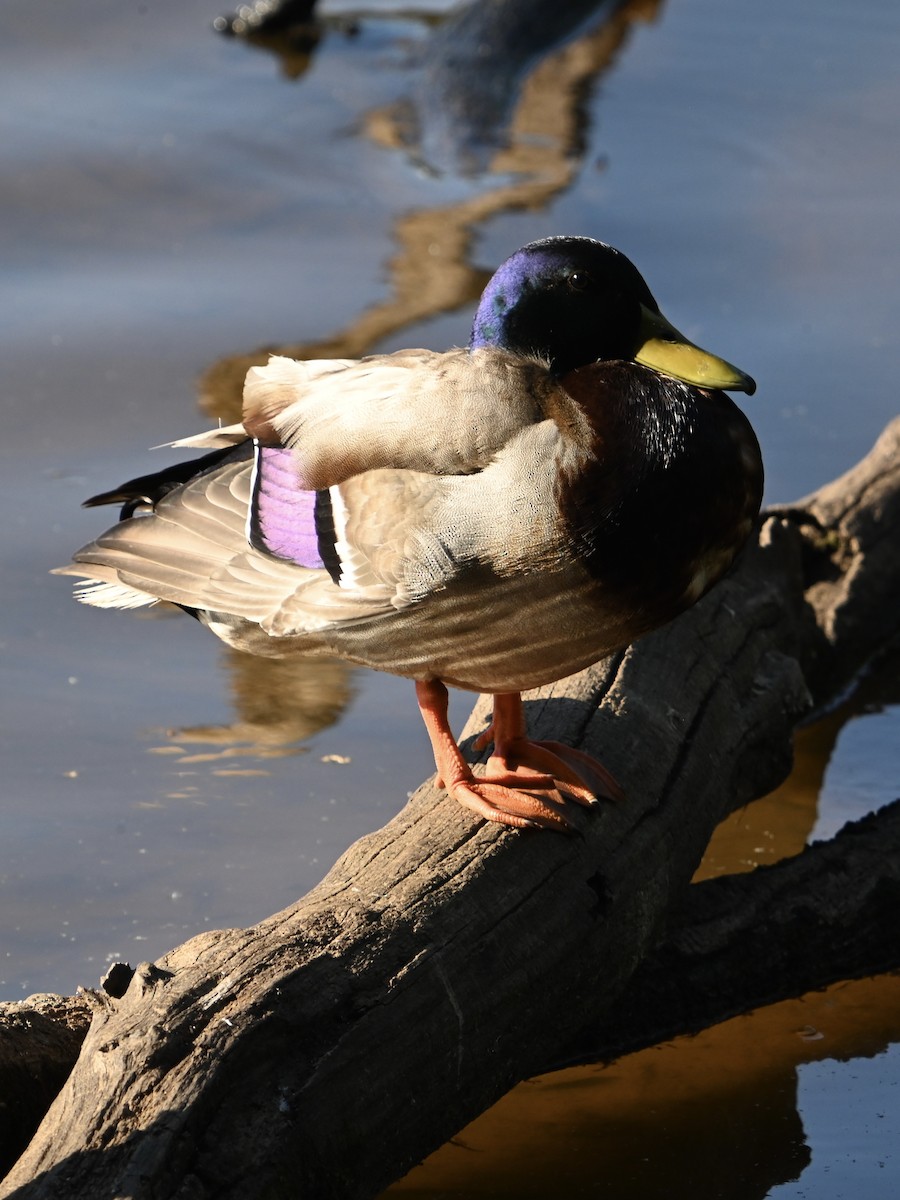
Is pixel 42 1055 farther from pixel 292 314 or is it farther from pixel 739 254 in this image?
pixel 739 254

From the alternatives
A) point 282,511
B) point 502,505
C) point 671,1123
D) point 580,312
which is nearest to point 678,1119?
point 671,1123

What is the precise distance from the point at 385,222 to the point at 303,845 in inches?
161

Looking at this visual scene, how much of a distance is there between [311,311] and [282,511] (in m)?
3.67

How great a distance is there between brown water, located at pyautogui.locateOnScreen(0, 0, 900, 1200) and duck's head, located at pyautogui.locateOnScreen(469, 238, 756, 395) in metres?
1.48

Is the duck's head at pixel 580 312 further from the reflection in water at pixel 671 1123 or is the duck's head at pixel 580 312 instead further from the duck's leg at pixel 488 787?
the reflection in water at pixel 671 1123

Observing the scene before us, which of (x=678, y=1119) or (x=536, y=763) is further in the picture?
(x=536, y=763)

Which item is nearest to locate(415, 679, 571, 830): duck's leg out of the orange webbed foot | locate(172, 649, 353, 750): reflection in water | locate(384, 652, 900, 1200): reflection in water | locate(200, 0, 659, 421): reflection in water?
the orange webbed foot

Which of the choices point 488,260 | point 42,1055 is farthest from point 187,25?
point 42,1055

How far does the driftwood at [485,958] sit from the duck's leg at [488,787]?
4 cm

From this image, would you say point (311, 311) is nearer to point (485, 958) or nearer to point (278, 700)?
point (278, 700)

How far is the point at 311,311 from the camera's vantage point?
7.34 metres

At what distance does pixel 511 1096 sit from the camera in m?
3.79

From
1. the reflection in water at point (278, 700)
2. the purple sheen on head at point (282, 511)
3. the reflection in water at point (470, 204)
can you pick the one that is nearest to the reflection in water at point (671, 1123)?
the purple sheen on head at point (282, 511)

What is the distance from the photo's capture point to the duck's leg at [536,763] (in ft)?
12.4
